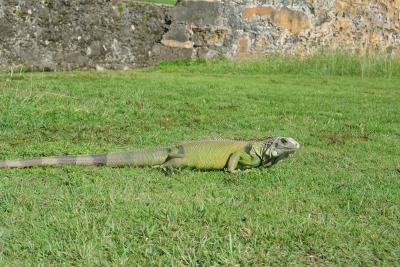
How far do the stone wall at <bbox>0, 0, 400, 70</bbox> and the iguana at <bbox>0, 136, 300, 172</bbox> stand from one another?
600cm

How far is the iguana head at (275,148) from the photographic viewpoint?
4366mm

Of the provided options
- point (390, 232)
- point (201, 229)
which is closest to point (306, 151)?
point (390, 232)

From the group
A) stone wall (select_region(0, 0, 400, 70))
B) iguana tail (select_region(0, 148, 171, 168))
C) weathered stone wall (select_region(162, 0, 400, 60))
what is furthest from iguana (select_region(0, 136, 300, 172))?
weathered stone wall (select_region(162, 0, 400, 60))

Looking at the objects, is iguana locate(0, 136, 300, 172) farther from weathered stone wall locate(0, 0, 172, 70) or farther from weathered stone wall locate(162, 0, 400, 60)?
weathered stone wall locate(162, 0, 400, 60)

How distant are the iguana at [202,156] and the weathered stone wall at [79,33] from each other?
600cm

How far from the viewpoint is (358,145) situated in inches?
216

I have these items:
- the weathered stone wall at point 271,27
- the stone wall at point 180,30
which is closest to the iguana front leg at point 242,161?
the stone wall at point 180,30

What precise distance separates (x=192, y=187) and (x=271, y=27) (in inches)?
325

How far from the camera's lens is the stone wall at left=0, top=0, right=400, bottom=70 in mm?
9930

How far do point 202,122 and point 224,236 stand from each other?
128 inches

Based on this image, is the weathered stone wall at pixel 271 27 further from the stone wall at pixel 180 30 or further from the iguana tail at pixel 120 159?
the iguana tail at pixel 120 159

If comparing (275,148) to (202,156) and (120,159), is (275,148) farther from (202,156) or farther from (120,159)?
(120,159)

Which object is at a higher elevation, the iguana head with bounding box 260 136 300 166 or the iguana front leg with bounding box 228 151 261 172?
the iguana head with bounding box 260 136 300 166

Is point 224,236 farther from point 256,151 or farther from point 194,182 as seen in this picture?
point 256,151
